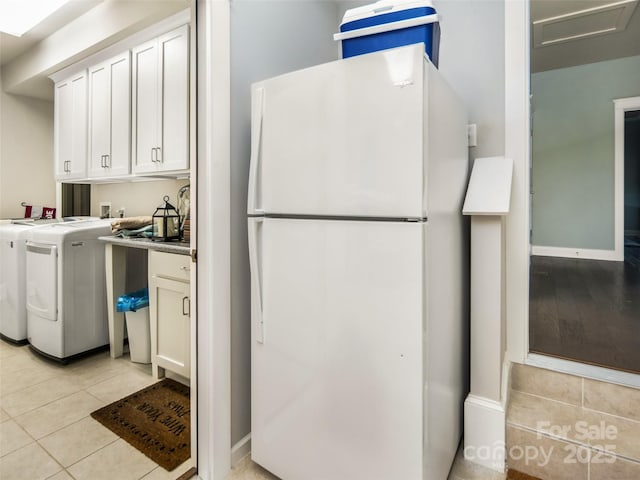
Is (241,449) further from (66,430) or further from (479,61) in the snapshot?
(479,61)

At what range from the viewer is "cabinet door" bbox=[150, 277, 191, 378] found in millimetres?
2043

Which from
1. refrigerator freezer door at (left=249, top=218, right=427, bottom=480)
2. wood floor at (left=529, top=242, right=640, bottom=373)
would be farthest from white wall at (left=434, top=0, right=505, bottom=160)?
wood floor at (left=529, top=242, right=640, bottom=373)

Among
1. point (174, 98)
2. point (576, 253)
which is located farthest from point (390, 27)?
point (576, 253)

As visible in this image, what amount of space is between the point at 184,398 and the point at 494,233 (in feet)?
6.25

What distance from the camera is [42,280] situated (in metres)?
1.84

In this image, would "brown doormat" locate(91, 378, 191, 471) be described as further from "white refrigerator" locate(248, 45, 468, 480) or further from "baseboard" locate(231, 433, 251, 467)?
"white refrigerator" locate(248, 45, 468, 480)

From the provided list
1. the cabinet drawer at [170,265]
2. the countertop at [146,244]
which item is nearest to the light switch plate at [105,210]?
the countertop at [146,244]

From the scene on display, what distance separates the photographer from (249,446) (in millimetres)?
1635

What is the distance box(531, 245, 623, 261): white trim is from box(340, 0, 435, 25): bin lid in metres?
5.18

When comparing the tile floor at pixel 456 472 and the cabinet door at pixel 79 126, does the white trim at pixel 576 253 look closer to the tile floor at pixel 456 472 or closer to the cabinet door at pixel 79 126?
the tile floor at pixel 456 472

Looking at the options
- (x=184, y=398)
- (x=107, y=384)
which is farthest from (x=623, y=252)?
(x=107, y=384)

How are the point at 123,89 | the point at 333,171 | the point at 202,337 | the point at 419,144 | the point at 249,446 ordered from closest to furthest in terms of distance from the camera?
the point at 419,144 < the point at 333,171 < the point at 202,337 < the point at 249,446 < the point at 123,89

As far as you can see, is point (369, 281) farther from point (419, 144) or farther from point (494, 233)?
point (494, 233)

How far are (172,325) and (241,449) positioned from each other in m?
0.86
